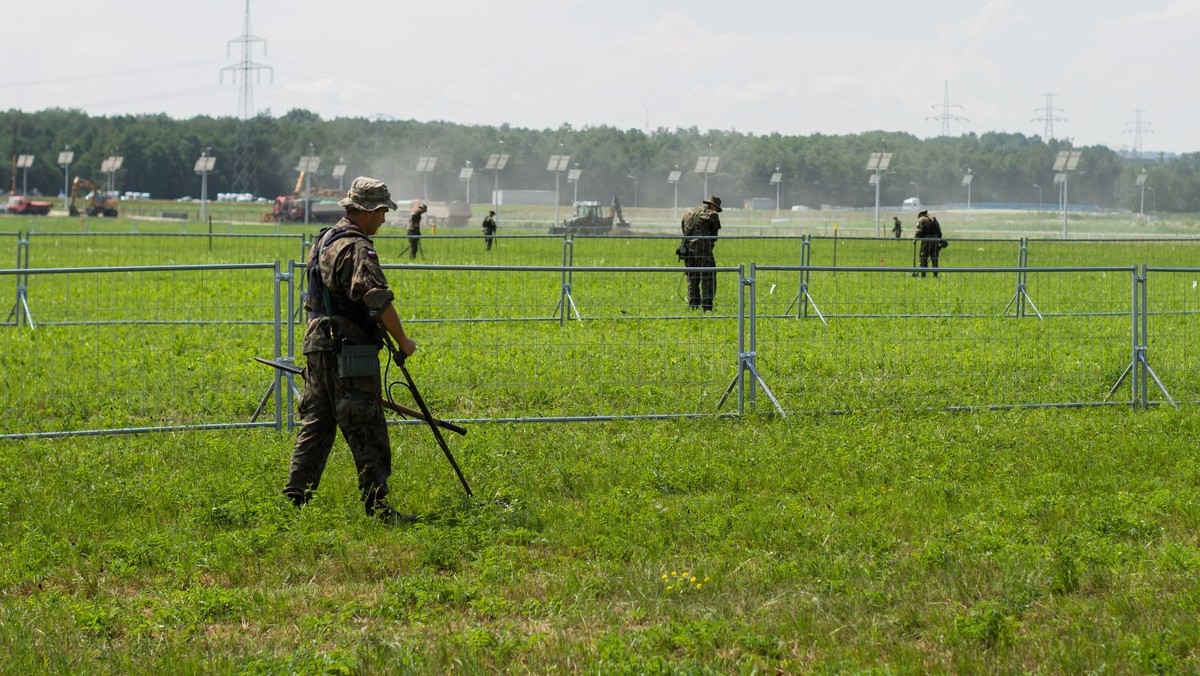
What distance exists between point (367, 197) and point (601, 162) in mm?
116425

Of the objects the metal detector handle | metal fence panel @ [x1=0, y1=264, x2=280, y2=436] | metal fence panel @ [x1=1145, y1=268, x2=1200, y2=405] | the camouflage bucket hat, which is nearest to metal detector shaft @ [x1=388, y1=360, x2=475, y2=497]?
the metal detector handle

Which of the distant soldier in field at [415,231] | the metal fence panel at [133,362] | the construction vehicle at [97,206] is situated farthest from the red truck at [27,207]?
the metal fence panel at [133,362]

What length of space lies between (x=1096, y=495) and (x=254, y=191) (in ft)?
405

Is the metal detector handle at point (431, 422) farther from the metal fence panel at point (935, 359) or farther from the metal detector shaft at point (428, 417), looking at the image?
the metal fence panel at point (935, 359)

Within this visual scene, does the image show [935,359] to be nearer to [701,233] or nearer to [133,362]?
[133,362]

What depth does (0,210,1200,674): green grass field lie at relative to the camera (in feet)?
16.0

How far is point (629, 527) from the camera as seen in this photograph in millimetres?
6578

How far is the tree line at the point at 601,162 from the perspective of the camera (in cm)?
11512

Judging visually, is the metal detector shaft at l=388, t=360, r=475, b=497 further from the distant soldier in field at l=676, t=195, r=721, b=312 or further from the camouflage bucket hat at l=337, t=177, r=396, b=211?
the distant soldier in field at l=676, t=195, r=721, b=312

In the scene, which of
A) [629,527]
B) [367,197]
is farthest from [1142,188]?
[367,197]

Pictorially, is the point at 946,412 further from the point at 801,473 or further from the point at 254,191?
the point at 254,191

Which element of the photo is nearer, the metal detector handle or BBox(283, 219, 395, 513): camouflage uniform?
BBox(283, 219, 395, 513): camouflage uniform

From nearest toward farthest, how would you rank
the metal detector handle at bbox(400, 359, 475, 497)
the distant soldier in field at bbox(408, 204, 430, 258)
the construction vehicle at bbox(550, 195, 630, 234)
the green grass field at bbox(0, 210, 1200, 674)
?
the green grass field at bbox(0, 210, 1200, 674), the metal detector handle at bbox(400, 359, 475, 497), the distant soldier in field at bbox(408, 204, 430, 258), the construction vehicle at bbox(550, 195, 630, 234)

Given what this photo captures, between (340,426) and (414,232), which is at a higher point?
(414,232)
